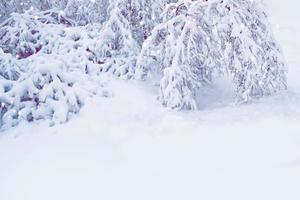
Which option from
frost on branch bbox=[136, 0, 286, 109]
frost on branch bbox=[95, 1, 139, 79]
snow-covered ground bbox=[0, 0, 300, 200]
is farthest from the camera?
frost on branch bbox=[95, 1, 139, 79]

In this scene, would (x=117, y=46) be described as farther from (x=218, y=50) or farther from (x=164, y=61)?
(x=218, y=50)

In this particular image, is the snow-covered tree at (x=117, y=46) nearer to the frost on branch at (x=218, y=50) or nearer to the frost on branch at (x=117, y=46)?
the frost on branch at (x=117, y=46)

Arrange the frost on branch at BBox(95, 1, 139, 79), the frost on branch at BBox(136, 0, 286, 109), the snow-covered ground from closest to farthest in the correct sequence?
the snow-covered ground, the frost on branch at BBox(136, 0, 286, 109), the frost on branch at BBox(95, 1, 139, 79)

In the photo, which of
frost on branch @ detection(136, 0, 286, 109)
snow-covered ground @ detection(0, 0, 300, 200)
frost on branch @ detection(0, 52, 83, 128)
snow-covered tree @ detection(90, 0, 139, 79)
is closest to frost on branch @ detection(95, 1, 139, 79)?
snow-covered tree @ detection(90, 0, 139, 79)

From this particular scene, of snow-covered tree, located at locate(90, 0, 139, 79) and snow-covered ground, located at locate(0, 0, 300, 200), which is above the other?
snow-covered tree, located at locate(90, 0, 139, 79)

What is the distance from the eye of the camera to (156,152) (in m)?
7.06

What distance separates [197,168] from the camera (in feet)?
21.5

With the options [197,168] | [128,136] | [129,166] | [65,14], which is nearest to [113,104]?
[128,136]

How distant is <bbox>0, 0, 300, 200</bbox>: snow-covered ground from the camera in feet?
20.2

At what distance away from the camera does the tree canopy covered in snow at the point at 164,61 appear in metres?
8.25

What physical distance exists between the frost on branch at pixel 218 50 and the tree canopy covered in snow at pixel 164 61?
0.05 ft

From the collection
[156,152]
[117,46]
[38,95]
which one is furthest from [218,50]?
[38,95]

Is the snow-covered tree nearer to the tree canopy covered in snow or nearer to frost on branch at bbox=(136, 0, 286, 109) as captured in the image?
the tree canopy covered in snow

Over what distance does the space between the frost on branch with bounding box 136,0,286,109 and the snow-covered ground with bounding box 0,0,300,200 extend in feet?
1.02
